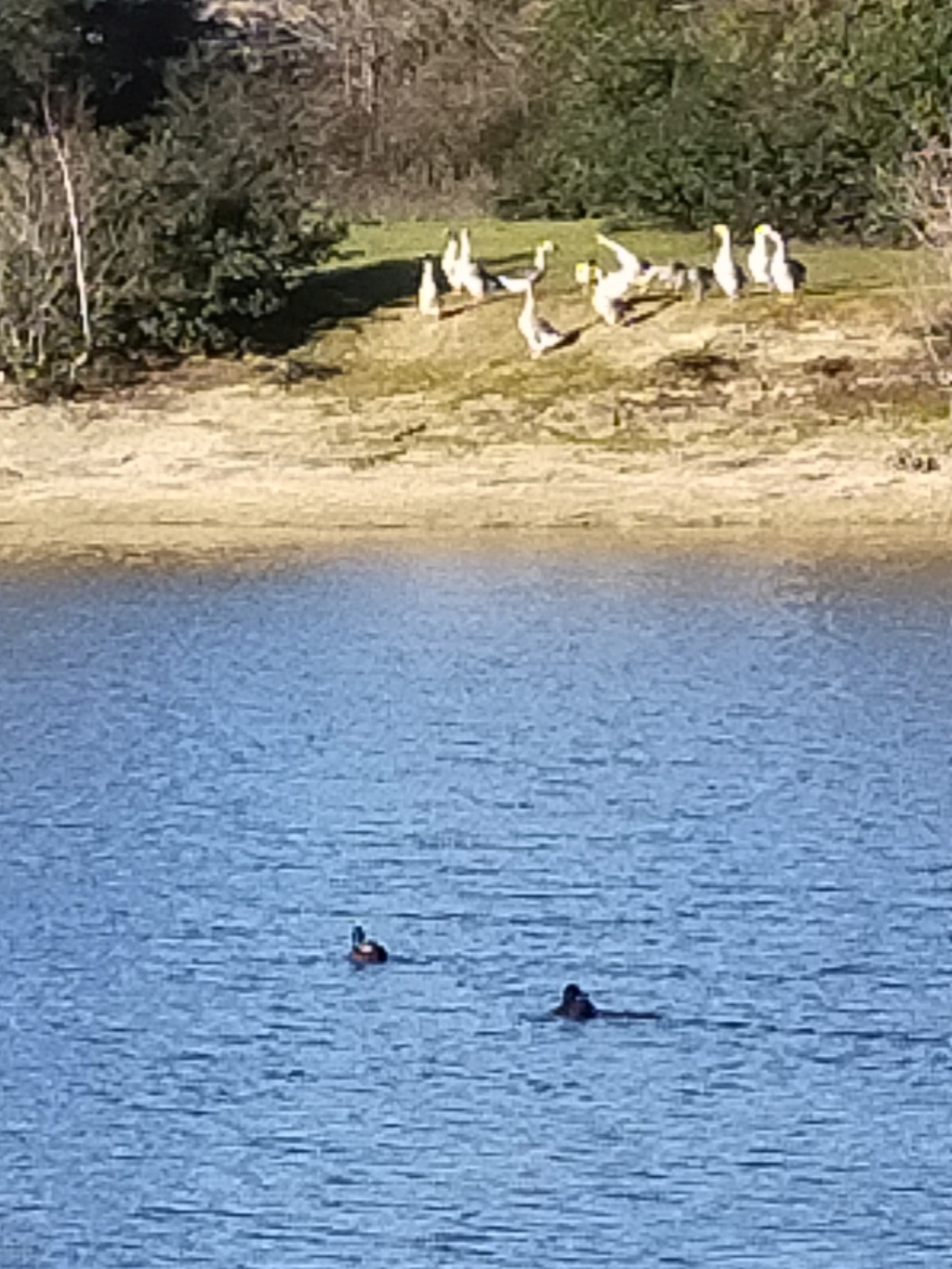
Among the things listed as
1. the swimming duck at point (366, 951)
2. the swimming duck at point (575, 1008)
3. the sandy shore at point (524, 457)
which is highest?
the swimming duck at point (575, 1008)

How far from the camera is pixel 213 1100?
42.8 ft

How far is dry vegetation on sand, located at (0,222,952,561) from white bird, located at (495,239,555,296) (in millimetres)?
135

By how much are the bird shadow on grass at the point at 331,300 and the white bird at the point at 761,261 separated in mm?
3248

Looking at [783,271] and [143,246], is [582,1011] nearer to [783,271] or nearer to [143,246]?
[783,271]

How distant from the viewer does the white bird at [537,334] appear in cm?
2939

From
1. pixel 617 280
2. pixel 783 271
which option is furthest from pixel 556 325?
pixel 783 271

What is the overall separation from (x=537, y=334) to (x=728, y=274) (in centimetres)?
168

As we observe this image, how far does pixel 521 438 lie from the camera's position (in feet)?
90.4

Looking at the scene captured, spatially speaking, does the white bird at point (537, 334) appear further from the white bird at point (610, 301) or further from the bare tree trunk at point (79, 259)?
the bare tree trunk at point (79, 259)

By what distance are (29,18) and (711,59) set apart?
6.57 m

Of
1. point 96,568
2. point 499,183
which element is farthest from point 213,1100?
point 499,183

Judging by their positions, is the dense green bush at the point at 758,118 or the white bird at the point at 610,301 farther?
the dense green bush at the point at 758,118

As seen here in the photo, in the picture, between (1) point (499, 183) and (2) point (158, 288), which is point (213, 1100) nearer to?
(2) point (158, 288)

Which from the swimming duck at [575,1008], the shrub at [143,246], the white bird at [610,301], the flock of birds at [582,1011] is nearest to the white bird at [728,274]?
the white bird at [610,301]
